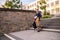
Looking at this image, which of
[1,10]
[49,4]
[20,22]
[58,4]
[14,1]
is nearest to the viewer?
[1,10]

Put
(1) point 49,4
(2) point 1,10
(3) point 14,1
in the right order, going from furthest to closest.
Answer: (1) point 49,4
(3) point 14,1
(2) point 1,10

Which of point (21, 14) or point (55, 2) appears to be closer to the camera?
point (21, 14)

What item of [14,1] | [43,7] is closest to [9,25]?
[14,1]

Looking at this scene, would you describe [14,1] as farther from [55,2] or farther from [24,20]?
[55,2]

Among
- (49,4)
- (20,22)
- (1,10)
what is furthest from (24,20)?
(49,4)

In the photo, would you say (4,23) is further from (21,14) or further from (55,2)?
(55,2)

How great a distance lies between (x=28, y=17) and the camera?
46.2 feet

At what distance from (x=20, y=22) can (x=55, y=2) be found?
42196 millimetres

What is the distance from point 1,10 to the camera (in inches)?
480

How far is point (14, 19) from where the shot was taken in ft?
42.8

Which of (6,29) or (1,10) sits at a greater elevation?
(1,10)

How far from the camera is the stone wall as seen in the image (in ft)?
40.5

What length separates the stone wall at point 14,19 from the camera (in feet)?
40.5

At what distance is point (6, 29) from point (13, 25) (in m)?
0.79
